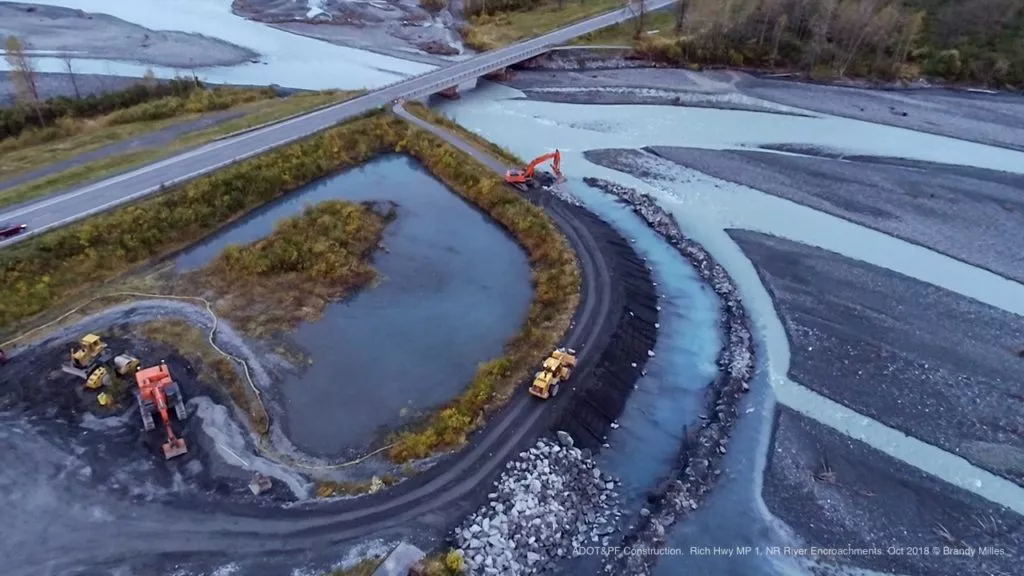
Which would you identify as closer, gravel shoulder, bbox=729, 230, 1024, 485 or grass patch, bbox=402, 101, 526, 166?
gravel shoulder, bbox=729, 230, 1024, 485

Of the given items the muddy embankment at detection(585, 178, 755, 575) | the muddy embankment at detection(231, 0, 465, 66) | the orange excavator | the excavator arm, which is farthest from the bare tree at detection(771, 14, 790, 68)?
the excavator arm

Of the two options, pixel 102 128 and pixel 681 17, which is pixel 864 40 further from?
pixel 102 128

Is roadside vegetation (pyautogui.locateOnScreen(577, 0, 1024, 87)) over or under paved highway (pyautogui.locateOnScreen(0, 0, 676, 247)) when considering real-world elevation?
over

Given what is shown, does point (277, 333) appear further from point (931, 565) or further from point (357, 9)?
point (357, 9)

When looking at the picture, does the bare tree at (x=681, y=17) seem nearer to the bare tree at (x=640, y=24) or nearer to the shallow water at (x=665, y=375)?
the bare tree at (x=640, y=24)

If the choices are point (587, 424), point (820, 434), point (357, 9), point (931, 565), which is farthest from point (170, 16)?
point (931, 565)

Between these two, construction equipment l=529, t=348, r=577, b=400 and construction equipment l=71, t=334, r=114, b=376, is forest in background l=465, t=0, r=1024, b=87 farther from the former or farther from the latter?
construction equipment l=71, t=334, r=114, b=376
